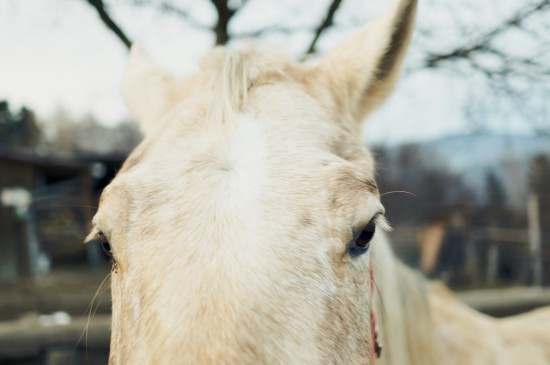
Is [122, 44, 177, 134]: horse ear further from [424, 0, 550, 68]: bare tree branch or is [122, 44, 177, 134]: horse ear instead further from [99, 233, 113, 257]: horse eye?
[424, 0, 550, 68]: bare tree branch

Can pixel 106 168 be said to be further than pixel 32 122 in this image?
Yes

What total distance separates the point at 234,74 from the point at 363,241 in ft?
2.38

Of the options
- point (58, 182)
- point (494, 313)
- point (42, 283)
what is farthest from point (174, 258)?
point (58, 182)

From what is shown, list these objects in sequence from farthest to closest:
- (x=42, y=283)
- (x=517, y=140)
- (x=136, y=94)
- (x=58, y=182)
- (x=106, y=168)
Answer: (x=58, y=182) < (x=106, y=168) < (x=42, y=283) < (x=517, y=140) < (x=136, y=94)

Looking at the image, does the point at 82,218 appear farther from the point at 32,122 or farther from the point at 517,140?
the point at 517,140

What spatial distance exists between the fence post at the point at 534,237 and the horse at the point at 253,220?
639 cm

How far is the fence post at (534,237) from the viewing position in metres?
7.29

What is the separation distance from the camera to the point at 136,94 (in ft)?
7.03

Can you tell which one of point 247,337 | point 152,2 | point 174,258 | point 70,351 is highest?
point 152,2

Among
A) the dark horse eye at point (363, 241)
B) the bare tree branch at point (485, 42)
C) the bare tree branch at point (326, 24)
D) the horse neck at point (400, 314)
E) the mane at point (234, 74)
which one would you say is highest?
the bare tree branch at point (326, 24)

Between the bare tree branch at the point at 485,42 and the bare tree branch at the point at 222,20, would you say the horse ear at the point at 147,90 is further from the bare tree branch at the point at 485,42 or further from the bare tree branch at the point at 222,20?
the bare tree branch at the point at 485,42

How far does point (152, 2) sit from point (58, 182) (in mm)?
17119

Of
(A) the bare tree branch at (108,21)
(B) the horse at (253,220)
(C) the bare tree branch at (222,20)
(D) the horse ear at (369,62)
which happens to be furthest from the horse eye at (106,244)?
(C) the bare tree branch at (222,20)

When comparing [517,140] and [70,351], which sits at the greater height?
[517,140]
